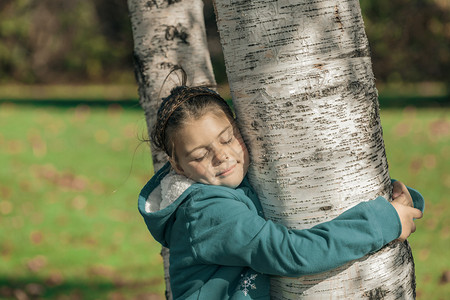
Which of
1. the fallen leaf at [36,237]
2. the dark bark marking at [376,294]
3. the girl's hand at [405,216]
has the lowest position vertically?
the fallen leaf at [36,237]

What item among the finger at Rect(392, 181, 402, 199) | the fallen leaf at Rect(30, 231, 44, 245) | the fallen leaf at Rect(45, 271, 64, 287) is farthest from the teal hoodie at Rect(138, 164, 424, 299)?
the fallen leaf at Rect(30, 231, 44, 245)

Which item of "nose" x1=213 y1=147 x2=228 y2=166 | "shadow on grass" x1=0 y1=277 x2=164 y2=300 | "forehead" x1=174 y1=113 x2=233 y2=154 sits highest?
"forehead" x1=174 y1=113 x2=233 y2=154

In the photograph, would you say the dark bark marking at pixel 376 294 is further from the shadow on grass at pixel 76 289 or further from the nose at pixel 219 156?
the shadow on grass at pixel 76 289

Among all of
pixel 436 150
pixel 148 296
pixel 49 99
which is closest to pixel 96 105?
pixel 49 99

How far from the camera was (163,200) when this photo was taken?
202 centimetres

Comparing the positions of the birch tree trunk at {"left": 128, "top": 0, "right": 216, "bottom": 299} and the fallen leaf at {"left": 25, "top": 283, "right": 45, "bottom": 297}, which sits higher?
the birch tree trunk at {"left": 128, "top": 0, "right": 216, "bottom": 299}

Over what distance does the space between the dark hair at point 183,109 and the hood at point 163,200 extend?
12 centimetres

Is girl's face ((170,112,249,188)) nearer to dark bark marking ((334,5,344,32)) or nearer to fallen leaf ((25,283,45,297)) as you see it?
dark bark marking ((334,5,344,32))

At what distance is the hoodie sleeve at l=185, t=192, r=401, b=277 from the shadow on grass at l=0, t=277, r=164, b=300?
3.31m

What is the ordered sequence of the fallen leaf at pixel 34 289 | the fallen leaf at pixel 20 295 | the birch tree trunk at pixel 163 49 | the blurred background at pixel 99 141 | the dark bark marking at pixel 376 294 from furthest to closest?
the blurred background at pixel 99 141
the fallen leaf at pixel 34 289
the fallen leaf at pixel 20 295
the birch tree trunk at pixel 163 49
the dark bark marking at pixel 376 294

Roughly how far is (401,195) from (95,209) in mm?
5579

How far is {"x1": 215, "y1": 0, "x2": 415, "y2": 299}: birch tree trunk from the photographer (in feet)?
5.69

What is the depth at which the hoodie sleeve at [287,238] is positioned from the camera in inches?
66.8

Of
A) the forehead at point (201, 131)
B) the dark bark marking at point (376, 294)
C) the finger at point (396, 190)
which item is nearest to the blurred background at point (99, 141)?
the forehead at point (201, 131)
